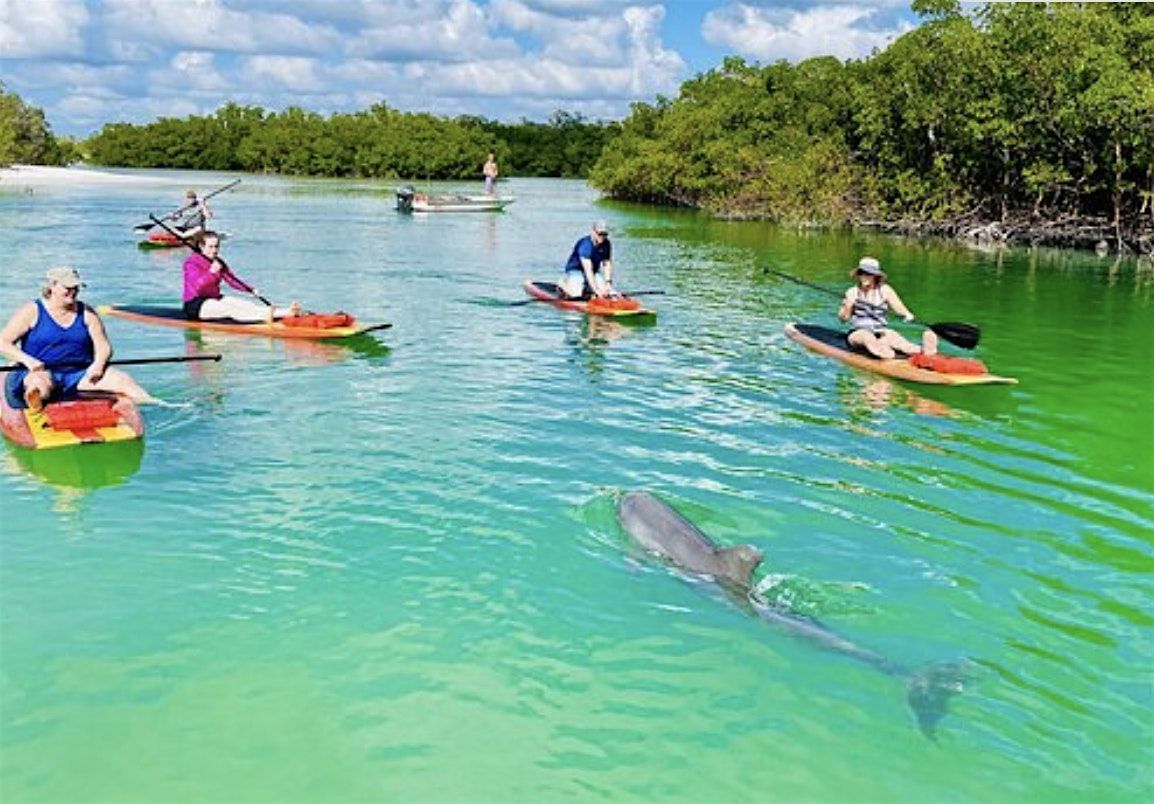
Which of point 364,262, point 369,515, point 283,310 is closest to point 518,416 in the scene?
point 369,515

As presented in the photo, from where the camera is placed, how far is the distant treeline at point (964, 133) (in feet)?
125

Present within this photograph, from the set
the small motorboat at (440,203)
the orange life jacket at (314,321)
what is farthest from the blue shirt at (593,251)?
the small motorboat at (440,203)

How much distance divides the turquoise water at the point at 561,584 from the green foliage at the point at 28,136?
290ft

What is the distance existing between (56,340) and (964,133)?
133ft

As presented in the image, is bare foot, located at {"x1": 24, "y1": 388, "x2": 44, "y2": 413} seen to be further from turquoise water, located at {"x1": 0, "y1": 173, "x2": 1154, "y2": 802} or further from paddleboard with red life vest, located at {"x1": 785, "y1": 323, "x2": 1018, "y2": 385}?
paddleboard with red life vest, located at {"x1": 785, "y1": 323, "x2": 1018, "y2": 385}

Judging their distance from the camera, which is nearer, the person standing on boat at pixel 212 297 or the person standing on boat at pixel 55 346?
the person standing on boat at pixel 55 346

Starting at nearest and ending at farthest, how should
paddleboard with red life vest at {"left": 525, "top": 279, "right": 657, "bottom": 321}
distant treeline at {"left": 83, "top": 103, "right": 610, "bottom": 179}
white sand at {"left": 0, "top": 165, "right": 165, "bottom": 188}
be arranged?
paddleboard with red life vest at {"left": 525, "top": 279, "right": 657, "bottom": 321} → white sand at {"left": 0, "top": 165, "right": 165, "bottom": 188} → distant treeline at {"left": 83, "top": 103, "right": 610, "bottom": 179}

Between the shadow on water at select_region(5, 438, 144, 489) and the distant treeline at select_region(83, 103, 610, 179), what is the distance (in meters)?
120

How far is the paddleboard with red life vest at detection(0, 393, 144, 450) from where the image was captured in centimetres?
1119

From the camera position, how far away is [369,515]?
391 inches

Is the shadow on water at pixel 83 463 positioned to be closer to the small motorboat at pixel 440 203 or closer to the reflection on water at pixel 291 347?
the reflection on water at pixel 291 347

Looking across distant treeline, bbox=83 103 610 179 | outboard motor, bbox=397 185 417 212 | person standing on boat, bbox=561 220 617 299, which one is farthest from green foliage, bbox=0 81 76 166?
person standing on boat, bbox=561 220 617 299

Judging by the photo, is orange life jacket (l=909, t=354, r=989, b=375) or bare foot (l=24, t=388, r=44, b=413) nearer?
bare foot (l=24, t=388, r=44, b=413)

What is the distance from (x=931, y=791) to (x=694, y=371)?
11077mm
